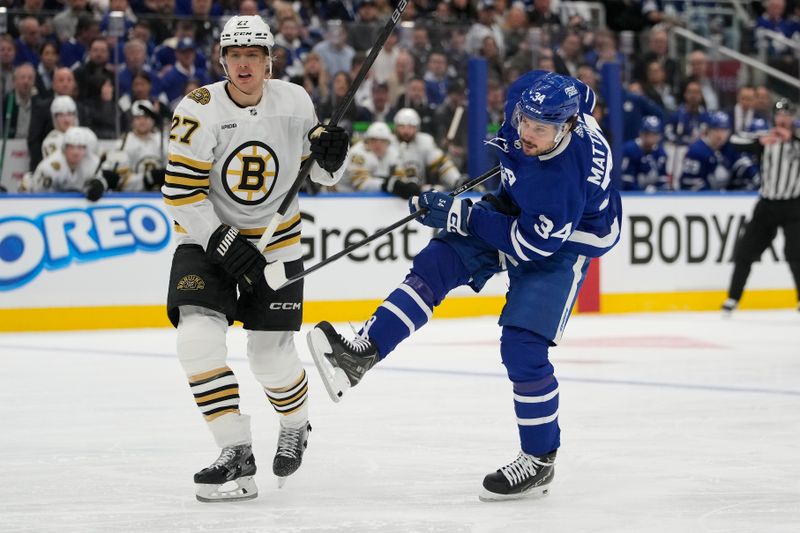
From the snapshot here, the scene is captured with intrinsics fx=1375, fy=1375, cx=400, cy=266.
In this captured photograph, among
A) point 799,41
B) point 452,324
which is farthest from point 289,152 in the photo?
point 799,41

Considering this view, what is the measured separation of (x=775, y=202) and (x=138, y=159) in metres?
4.72

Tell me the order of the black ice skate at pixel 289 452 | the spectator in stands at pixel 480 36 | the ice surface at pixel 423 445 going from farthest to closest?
the spectator in stands at pixel 480 36, the black ice skate at pixel 289 452, the ice surface at pixel 423 445

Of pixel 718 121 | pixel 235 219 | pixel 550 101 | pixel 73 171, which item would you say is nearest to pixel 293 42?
pixel 73 171

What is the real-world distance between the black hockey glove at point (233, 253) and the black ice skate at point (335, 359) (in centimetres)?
26

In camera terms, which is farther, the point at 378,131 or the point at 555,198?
the point at 378,131

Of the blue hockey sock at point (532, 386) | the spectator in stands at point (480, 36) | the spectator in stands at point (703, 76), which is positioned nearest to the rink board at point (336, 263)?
the spectator in stands at point (703, 76)

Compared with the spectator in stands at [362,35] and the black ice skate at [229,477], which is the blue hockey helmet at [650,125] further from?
the black ice skate at [229,477]

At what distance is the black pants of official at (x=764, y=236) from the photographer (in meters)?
10.3

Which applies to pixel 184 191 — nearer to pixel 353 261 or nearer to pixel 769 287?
pixel 353 261

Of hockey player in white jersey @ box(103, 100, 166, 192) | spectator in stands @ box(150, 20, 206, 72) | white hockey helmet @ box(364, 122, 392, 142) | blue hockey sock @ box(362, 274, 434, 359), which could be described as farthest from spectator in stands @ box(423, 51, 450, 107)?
blue hockey sock @ box(362, 274, 434, 359)

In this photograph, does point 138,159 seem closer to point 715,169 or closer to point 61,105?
point 61,105

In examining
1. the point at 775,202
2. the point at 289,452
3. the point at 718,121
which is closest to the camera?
the point at 289,452

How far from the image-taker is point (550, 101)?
3758mm

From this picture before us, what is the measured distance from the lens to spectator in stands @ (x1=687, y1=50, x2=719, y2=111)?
37.6ft
